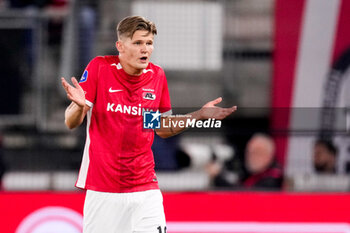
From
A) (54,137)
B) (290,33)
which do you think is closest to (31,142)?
(54,137)

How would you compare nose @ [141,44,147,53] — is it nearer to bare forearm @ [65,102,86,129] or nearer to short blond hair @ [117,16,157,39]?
short blond hair @ [117,16,157,39]

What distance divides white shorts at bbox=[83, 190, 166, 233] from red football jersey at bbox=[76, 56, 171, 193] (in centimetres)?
5

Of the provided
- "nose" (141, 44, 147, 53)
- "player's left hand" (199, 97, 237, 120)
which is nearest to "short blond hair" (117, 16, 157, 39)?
"nose" (141, 44, 147, 53)

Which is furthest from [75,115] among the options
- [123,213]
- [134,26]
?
[123,213]

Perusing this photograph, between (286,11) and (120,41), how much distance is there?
15.1 ft

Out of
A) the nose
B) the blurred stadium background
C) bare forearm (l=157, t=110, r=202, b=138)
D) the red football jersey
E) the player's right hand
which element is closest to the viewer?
the player's right hand

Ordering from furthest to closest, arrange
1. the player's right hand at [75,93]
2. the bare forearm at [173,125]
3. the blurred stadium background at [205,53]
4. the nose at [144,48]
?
1. the blurred stadium background at [205,53]
2. the bare forearm at [173,125]
3. the nose at [144,48]
4. the player's right hand at [75,93]

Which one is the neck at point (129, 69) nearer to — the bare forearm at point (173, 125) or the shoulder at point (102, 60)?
the shoulder at point (102, 60)

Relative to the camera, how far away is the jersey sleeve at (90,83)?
165 inches

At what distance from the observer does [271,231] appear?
635 cm

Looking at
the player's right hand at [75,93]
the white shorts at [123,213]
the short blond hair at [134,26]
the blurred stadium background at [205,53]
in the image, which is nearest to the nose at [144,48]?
the short blond hair at [134,26]

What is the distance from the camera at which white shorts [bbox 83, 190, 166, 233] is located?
170 inches

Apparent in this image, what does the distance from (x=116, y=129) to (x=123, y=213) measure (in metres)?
0.49

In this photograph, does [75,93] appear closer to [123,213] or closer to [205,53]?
[123,213]
